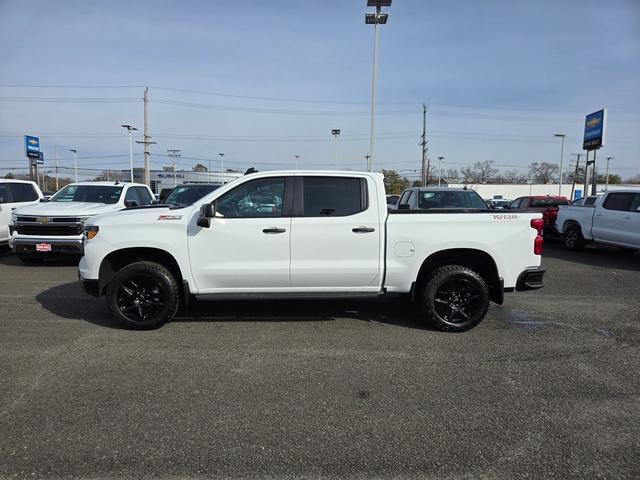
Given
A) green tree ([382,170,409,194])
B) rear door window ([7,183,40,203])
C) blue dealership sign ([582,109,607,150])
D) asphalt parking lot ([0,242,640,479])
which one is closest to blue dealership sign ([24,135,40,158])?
rear door window ([7,183,40,203])

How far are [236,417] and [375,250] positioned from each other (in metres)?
2.55

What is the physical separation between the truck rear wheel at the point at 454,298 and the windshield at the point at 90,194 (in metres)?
8.69

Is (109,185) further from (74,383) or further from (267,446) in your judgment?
(267,446)

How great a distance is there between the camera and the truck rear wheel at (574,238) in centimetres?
1216

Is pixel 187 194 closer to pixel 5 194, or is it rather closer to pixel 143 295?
pixel 5 194

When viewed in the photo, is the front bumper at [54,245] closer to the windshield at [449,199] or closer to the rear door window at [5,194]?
the rear door window at [5,194]

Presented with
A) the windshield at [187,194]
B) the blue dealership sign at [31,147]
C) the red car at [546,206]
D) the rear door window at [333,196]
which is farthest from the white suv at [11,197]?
the blue dealership sign at [31,147]

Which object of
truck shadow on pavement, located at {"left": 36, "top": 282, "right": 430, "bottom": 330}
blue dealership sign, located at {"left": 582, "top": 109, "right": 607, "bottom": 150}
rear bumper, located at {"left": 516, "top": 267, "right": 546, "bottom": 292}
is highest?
blue dealership sign, located at {"left": 582, "top": 109, "right": 607, "bottom": 150}

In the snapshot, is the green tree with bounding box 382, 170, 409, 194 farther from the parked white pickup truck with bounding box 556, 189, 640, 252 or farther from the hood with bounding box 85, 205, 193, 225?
the hood with bounding box 85, 205, 193, 225

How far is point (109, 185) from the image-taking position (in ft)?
36.8

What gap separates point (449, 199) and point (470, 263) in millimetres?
6268

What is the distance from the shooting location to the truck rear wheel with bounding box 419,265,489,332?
5086mm

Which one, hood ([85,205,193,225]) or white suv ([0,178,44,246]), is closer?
hood ([85,205,193,225])

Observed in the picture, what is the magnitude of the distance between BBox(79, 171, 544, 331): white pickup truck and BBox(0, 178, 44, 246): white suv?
6.83 metres
